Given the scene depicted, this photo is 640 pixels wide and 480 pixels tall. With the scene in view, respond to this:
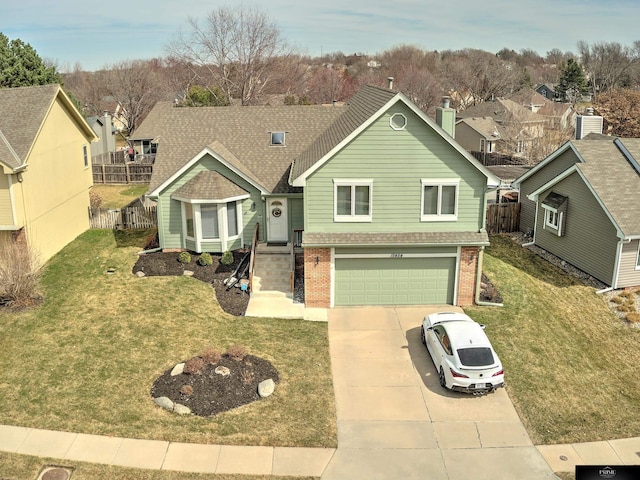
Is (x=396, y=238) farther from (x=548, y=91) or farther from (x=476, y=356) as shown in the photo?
(x=548, y=91)

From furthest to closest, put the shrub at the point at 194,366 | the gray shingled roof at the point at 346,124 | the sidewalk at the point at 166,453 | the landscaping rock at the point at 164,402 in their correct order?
the gray shingled roof at the point at 346,124
the shrub at the point at 194,366
the landscaping rock at the point at 164,402
the sidewalk at the point at 166,453

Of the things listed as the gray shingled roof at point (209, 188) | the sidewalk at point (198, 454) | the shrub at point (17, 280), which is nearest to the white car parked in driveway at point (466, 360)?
the sidewalk at point (198, 454)

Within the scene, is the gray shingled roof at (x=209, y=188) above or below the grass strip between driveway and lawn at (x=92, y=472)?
above

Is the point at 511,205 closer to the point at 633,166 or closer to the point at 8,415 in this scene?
the point at 633,166

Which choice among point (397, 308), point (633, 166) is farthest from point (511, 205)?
point (397, 308)

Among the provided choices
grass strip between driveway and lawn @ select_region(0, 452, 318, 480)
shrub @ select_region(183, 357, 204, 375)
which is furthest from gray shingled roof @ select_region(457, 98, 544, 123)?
grass strip between driveway and lawn @ select_region(0, 452, 318, 480)

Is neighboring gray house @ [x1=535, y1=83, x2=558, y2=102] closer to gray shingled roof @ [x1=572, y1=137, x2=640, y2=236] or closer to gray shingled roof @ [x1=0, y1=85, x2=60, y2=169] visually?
gray shingled roof @ [x1=572, y1=137, x2=640, y2=236]

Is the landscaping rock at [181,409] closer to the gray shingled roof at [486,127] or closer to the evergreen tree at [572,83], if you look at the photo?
the gray shingled roof at [486,127]
